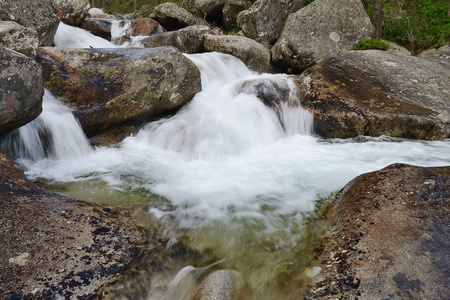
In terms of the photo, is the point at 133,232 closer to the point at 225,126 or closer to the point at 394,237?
the point at 394,237

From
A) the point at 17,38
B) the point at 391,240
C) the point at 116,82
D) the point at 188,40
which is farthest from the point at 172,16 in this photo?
the point at 391,240

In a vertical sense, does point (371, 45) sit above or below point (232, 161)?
above

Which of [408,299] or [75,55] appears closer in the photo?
[408,299]

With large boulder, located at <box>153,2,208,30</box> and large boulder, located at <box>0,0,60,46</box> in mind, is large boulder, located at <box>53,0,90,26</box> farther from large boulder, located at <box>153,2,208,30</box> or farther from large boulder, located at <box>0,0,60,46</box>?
large boulder, located at <box>0,0,60,46</box>

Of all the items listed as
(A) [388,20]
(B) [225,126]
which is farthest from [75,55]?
(A) [388,20]

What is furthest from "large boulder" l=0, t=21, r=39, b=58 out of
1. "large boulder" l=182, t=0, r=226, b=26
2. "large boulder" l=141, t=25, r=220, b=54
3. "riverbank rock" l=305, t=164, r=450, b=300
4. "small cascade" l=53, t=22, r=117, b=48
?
"large boulder" l=182, t=0, r=226, b=26

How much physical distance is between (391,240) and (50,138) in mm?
5148

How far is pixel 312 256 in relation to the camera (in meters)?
2.94

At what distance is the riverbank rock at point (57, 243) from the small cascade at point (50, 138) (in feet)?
5.37

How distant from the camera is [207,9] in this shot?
60.2ft

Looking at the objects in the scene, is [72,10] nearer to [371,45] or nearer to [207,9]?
[207,9]

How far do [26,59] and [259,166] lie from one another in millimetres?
3828

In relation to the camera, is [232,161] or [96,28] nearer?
[232,161]

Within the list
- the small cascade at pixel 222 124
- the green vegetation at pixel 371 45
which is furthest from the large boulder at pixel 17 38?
the green vegetation at pixel 371 45
